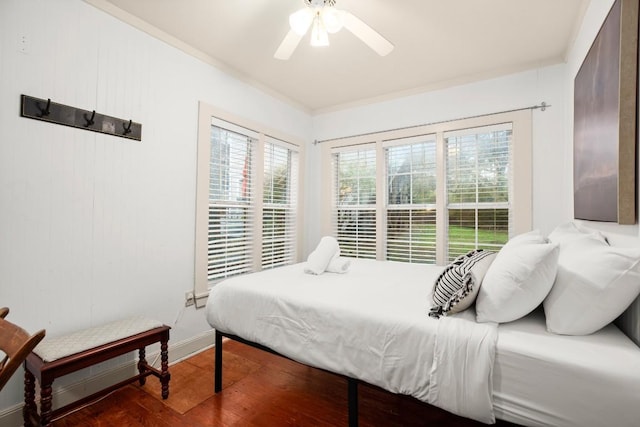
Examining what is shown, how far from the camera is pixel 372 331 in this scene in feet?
4.99

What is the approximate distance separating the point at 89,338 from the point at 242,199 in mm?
1792

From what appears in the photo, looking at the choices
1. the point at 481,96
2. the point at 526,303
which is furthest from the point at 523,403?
the point at 481,96

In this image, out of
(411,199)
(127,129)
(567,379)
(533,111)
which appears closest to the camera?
(567,379)

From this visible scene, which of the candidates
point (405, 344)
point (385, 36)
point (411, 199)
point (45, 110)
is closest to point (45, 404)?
point (45, 110)

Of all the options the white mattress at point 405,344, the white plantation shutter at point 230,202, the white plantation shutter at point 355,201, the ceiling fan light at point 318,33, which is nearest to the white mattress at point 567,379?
the white mattress at point 405,344

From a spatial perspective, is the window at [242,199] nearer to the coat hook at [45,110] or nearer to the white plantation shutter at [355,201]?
the white plantation shutter at [355,201]

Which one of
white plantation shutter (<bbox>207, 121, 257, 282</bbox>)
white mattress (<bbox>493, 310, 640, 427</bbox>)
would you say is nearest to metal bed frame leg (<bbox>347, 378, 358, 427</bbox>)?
white mattress (<bbox>493, 310, 640, 427</bbox>)

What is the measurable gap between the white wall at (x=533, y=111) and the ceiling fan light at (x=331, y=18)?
1.86 meters

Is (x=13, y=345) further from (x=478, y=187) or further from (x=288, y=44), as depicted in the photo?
(x=478, y=187)

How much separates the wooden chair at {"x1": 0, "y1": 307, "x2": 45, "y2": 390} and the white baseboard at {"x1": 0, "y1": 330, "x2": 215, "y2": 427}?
0.99 meters

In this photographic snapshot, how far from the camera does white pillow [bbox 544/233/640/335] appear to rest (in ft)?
3.86

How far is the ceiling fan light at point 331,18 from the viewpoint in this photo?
187 cm

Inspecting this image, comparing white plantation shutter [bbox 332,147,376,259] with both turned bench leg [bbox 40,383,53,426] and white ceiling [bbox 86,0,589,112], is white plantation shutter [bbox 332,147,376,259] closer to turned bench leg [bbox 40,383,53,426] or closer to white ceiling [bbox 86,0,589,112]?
white ceiling [bbox 86,0,589,112]

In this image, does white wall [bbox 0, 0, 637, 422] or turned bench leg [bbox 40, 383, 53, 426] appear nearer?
turned bench leg [bbox 40, 383, 53, 426]
